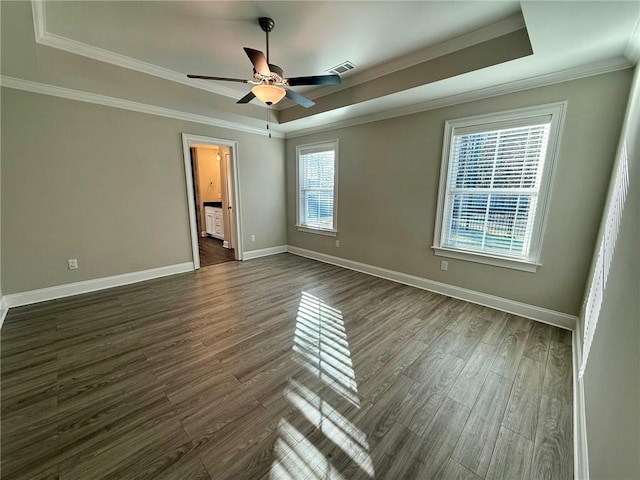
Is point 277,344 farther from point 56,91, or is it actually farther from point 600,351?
point 56,91

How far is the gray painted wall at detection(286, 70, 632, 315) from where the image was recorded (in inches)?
93.9

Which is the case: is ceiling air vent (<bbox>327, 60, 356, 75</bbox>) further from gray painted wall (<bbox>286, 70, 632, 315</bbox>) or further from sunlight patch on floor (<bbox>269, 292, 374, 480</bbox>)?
sunlight patch on floor (<bbox>269, 292, 374, 480</bbox>)

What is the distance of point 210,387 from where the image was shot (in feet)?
6.09

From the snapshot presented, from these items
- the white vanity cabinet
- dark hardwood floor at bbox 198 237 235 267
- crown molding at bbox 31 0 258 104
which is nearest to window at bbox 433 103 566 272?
crown molding at bbox 31 0 258 104

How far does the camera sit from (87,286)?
349 cm

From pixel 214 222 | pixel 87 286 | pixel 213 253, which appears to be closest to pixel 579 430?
pixel 87 286

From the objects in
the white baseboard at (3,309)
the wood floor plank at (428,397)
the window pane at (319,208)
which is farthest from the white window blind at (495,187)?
the white baseboard at (3,309)

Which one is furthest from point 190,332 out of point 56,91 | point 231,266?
point 56,91

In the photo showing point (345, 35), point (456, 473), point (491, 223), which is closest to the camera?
point (456, 473)

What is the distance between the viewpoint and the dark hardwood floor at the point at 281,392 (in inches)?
53.2

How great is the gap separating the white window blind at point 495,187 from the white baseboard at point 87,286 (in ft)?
14.4

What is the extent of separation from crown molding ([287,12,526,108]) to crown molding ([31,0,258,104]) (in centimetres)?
195

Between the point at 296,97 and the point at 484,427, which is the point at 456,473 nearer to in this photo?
the point at 484,427

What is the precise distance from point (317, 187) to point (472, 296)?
3.31 meters
